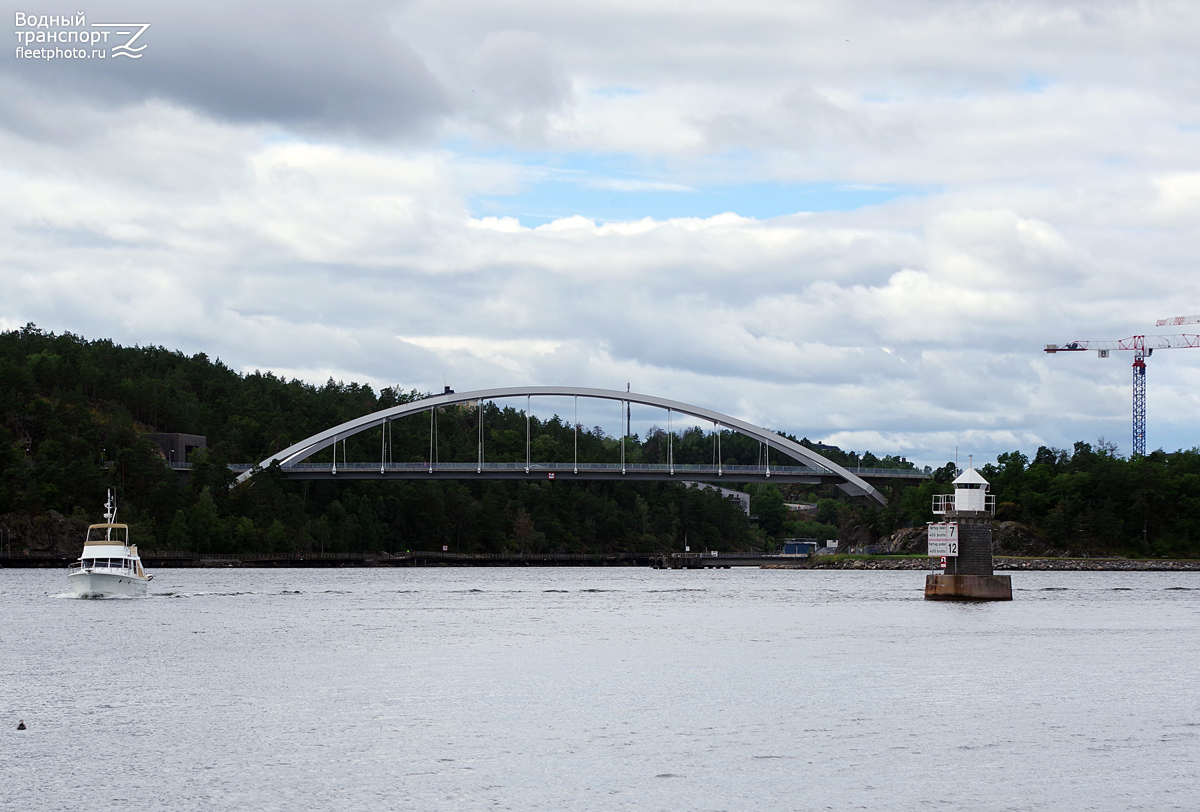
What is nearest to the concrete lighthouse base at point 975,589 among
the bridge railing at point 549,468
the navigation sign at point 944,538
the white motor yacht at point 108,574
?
the navigation sign at point 944,538

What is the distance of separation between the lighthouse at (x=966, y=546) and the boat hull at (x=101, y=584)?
148ft

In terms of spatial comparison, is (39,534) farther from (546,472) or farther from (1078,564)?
(1078,564)

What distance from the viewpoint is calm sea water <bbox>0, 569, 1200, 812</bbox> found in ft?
73.6

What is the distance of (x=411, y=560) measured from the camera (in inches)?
6791

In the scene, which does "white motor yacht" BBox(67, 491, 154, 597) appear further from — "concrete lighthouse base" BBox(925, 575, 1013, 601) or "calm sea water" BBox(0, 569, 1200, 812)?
"concrete lighthouse base" BBox(925, 575, 1013, 601)

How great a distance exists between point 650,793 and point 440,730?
7495 millimetres

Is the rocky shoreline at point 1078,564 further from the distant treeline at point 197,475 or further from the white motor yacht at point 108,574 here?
the white motor yacht at point 108,574

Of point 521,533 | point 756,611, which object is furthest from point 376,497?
point 756,611

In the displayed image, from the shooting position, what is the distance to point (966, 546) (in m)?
64.7

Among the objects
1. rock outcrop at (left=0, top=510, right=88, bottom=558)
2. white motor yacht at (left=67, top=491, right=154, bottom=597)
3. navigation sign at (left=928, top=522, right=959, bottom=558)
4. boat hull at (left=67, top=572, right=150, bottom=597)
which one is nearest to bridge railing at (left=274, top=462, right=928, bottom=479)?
rock outcrop at (left=0, top=510, right=88, bottom=558)

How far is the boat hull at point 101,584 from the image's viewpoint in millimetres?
75688

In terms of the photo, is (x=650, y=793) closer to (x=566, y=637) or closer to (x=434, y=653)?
(x=434, y=653)

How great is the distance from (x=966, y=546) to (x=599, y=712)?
124 ft

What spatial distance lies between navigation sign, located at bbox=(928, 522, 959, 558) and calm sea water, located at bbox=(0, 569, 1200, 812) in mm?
3082
